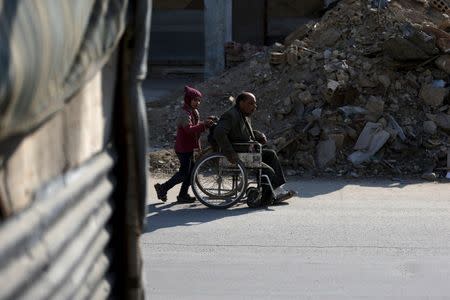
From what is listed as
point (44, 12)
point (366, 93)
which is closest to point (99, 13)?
point (44, 12)

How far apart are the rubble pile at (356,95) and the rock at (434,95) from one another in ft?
0.05

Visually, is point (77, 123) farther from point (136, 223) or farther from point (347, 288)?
point (347, 288)

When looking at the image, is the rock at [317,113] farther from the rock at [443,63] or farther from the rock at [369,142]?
the rock at [443,63]

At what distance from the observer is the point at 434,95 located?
1332cm

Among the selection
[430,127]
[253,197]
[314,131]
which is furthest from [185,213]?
[430,127]

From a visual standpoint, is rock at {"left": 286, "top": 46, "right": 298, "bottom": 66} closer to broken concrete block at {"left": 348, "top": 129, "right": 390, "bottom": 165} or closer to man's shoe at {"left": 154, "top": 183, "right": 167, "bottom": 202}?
broken concrete block at {"left": 348, "top": 129, "right": 390, "bottom": 165}

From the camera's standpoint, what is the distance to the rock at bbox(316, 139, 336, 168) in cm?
1230

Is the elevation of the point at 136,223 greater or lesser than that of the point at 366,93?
greater

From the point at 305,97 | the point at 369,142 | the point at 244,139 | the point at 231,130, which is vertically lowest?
the point at 369,142

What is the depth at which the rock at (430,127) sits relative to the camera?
12875 millimetres

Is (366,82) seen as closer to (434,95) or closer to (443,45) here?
(434,95)

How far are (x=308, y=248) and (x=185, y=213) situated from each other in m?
2.11

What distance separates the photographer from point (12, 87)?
6.18 ft

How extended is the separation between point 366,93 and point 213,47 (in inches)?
237
